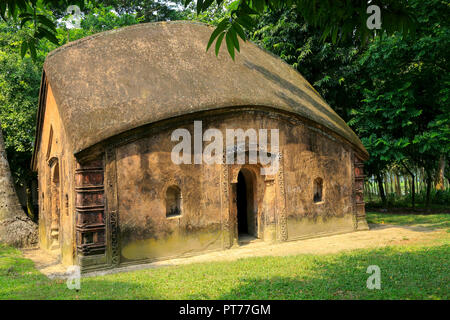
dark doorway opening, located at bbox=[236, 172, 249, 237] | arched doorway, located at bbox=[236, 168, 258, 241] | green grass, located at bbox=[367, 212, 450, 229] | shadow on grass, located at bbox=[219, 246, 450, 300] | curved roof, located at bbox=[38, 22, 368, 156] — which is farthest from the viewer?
green grass, located at bbox=[367, 212, 450, 229]

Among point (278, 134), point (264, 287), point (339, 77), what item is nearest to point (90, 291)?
point (264, 287)

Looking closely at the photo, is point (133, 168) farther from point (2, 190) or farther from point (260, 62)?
point (260, 62)

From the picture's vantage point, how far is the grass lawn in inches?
220

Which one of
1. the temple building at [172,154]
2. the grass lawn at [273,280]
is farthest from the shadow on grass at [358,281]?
the temple building at [172,154]

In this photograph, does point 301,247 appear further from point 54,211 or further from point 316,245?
point 54,211

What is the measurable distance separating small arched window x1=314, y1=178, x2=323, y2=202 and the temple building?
0.10 ft

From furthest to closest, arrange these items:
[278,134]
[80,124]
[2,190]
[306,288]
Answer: [2,190] < [278,134] < [80,124] < [306,288]

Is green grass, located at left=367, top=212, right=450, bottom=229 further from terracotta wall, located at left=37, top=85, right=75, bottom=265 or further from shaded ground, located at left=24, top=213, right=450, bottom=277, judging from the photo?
terracotta wall, located at left=37, top=85, right=75, bottom=265

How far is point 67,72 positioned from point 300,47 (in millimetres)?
11178

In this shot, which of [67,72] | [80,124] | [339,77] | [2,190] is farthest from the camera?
[339,77]

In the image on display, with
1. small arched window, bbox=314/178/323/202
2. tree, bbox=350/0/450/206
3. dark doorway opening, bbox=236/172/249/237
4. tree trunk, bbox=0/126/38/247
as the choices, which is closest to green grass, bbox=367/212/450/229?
tree, bbox=350/0/450/206

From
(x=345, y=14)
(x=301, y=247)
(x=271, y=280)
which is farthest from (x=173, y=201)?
(x=345, y=14)

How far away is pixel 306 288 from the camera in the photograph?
5812 mm

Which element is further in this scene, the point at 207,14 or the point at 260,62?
the point at 207,14
